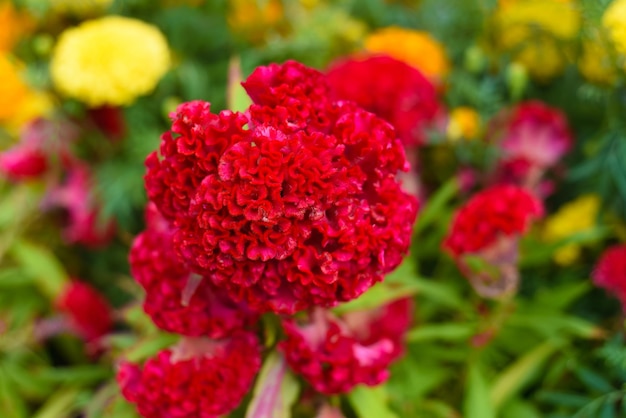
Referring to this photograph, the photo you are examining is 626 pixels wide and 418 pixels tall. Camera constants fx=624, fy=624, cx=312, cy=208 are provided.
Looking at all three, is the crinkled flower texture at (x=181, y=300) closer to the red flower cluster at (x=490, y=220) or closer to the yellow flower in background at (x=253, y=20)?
the red flower cluster at (x=490, y=220)

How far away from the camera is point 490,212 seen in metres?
0.96

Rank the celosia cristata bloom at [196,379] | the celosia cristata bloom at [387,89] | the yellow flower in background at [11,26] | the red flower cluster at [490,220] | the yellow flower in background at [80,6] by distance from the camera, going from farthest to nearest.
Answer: the yellow flower in background at [11,26], the yellow flower in background at [80,6], the celosia cristata bloom at [387,89], the red flower cluster at [490,220], the celosia cristata bloom at [196,379]

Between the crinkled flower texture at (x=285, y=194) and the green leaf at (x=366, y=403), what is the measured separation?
0.20 meters

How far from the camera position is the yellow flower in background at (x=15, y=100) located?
140 cm

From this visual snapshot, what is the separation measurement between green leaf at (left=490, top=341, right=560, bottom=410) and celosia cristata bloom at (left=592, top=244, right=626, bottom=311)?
0.42 ft

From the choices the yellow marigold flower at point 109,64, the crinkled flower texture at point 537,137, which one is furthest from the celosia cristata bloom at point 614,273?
the yellow marigold flower at point 109,64

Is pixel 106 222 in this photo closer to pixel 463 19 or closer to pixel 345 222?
pixel 345 222

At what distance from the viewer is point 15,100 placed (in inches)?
57.1

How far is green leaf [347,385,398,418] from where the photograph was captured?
83cm

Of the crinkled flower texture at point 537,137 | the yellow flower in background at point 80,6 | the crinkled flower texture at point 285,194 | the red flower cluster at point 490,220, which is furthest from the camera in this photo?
the yellow flower in background at point 80,6

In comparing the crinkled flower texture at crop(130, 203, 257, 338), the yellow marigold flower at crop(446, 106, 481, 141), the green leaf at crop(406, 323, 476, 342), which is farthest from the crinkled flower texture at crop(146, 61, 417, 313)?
the yellow marigold flower at crop(446, 106, 481, 141)

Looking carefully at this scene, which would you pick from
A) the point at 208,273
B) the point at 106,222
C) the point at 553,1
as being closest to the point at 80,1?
the point at 106,222

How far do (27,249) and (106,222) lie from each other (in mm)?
172

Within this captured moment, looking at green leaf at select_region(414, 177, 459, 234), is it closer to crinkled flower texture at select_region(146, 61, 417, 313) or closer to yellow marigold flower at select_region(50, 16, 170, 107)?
crinkled flower texture at select_region(146, 61, 417, 313)
